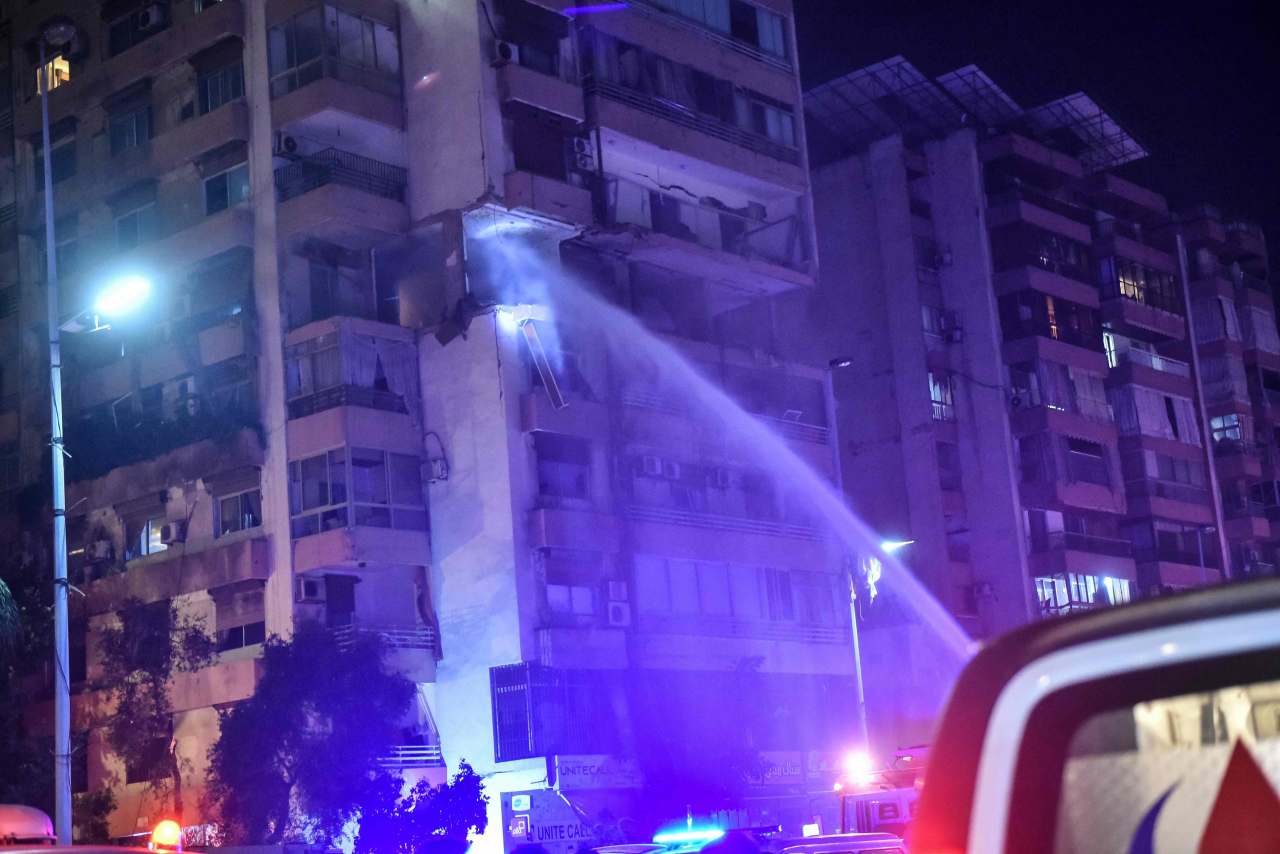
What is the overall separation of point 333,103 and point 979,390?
24.9 m

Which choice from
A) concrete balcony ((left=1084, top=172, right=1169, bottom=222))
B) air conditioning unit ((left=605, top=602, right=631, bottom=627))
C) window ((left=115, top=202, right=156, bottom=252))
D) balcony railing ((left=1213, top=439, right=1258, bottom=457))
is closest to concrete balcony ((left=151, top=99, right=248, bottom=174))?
window ((left=115, top=202, right=156, bottom=252))

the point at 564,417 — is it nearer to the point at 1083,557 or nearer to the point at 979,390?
the point at 979,390

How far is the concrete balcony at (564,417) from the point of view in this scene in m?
35.2

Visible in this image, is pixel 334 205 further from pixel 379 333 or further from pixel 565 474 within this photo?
pixel 565 474

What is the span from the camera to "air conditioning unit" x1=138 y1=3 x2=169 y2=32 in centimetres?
4025

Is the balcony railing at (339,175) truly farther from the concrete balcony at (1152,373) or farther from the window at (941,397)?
the concrete balcony at (1152,373)

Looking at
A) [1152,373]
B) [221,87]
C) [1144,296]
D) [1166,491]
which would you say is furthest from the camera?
[1144,296]

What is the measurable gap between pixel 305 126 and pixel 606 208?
7.53m

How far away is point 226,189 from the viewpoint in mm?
38562

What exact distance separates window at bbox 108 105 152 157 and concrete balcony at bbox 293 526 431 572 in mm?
12924

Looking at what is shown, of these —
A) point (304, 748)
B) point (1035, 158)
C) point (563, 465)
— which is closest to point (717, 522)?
point (563, 465)

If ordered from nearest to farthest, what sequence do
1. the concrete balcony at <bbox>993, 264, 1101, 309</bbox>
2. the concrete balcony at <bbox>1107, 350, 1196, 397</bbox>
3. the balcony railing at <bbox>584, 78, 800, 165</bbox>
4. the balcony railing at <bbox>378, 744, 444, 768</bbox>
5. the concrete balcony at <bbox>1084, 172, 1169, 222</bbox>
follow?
the balcony railing at <bbox>378, 744, 444, 768</bbox>
the balcony railing at <bbox>584, 78, 800, 165</bbox>
the concrete balcony at <bbox>993, 264, 1101, 309</bbox>
the concrete balcony at <bbox>1107, 350, 1196, 397</bbox>
the concrete balcony at <bbox>1084, 172, 1169, 222</bbox>

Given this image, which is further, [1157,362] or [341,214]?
[1157,362]

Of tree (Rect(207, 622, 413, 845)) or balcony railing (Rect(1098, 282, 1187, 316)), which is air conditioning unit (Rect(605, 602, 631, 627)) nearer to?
tree (Rect(207, 622, 413, 845))
